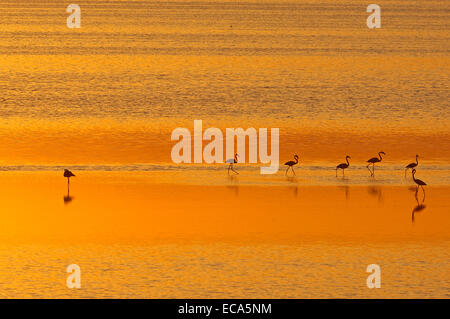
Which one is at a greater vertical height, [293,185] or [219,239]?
[293,185]

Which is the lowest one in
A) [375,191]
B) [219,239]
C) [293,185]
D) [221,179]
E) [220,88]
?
→ [219,239]

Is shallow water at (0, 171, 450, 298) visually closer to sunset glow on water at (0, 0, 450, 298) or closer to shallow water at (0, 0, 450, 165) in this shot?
sunset glow on water at (0, 0, 450, 298)

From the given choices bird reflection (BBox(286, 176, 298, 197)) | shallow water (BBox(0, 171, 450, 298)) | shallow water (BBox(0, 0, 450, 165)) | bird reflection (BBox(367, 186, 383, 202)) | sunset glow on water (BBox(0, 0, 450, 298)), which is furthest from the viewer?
shallow water (BBox(0, 0, 450, 165))

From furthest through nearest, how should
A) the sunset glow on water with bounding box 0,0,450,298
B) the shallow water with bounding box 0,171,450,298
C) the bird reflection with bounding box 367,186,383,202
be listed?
the bird reflection with bounding box 367,186,383,202, the sunset glow on water with bounding box 0,0,450,298, the shallow water with bounding box 0,171,450,298

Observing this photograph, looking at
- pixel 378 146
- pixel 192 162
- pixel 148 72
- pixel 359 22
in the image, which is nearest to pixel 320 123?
pixel 378 146

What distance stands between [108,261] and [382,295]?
564 centimetres

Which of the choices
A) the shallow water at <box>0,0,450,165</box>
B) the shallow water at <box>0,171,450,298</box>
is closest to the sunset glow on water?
the shallow water at <box>0,171,450,298</box>

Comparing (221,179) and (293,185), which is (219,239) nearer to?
(293,185)

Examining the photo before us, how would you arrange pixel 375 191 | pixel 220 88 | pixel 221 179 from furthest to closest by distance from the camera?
pixel 220 88 → pixel 221 179 → pixel 375 191

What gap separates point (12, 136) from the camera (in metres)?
39.7

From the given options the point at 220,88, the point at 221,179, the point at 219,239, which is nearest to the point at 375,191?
A: the point at 221,179

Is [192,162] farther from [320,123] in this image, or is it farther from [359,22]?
[359,22]

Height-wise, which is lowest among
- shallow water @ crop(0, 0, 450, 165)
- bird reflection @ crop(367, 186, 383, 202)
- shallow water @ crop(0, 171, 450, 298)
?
Result: shallow water @ crop(0, 171, 450, 298)

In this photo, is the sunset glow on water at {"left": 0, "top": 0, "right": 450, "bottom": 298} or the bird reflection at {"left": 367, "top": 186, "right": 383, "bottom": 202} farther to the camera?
the bird reflection at {"left": 367, "top": 186, "right": 383, "bottom": 202}
